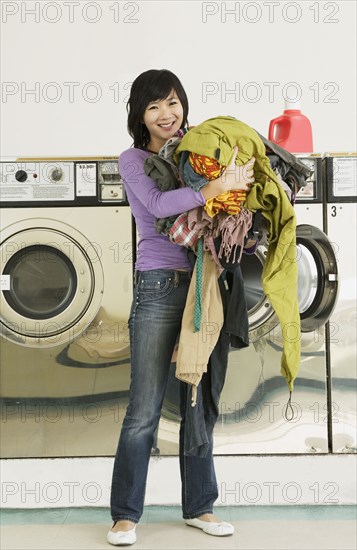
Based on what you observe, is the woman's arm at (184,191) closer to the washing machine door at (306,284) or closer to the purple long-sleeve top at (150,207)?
the purple long-sleeve top at (150,207)

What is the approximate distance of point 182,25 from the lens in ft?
12.4

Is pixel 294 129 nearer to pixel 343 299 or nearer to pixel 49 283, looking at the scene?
pixel 343 299

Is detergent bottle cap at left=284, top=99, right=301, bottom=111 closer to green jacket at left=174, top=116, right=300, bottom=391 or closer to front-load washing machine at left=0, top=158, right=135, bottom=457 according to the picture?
front-load washing machine at left=0, top=158, right=135, bottom=457

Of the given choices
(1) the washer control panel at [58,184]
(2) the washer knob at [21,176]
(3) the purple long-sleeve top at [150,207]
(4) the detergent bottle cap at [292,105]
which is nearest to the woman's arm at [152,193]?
(3) the purple long-sleeve top at [150,207]

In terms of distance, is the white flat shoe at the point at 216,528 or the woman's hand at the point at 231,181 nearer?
the woman's hand at the point at 231,181

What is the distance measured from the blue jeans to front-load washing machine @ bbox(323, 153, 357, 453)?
2.27ft

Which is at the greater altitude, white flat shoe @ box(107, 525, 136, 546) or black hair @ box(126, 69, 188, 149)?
black hair @ box(126, 69, 188, 149)

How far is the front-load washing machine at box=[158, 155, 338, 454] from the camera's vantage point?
268cm

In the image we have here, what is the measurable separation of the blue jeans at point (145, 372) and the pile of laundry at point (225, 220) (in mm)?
78

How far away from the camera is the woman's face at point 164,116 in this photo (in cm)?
227

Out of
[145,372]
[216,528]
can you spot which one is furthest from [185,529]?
[145,372]

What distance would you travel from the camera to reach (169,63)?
3787 millimetres

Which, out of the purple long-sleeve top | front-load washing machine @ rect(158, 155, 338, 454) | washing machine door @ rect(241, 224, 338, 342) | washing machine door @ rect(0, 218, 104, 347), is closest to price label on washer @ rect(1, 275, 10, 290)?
washing machine door @ rect(0, 218, 104, 347)

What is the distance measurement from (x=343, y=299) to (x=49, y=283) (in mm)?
1024
